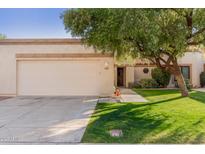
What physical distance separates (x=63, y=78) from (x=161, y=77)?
1144 centimetres

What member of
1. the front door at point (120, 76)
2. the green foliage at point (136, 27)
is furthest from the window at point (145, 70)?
→ the green foliage at point (136, 27)

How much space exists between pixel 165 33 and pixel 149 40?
5.75 ft

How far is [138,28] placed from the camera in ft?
35.6

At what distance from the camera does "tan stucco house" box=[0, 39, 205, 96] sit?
20.0 m

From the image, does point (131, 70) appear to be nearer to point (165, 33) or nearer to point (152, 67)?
point (152, 67)

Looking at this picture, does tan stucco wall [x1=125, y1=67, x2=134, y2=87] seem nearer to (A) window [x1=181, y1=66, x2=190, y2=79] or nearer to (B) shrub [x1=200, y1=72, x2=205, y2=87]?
(A) window [x1=181, y1=66, x2=190, y2=79]

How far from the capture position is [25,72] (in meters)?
20.4

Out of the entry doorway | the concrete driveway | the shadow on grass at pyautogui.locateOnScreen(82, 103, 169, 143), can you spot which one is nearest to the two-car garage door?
the shadow on grass at pyautogui.locateOnScreen(82, 103, 169, 143)

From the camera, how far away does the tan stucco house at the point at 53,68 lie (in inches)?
786

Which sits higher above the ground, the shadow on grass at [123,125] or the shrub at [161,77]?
the shrub at [161,77]

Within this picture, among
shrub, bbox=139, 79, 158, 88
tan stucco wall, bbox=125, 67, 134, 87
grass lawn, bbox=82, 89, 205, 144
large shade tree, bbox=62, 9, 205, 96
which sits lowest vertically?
grass lawn, bbox=82, 89, 205, 144

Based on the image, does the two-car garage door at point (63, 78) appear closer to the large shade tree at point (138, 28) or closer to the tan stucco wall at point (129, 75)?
the large shade tree at point (138, 28)

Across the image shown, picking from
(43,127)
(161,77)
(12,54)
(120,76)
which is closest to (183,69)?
(161,77)
